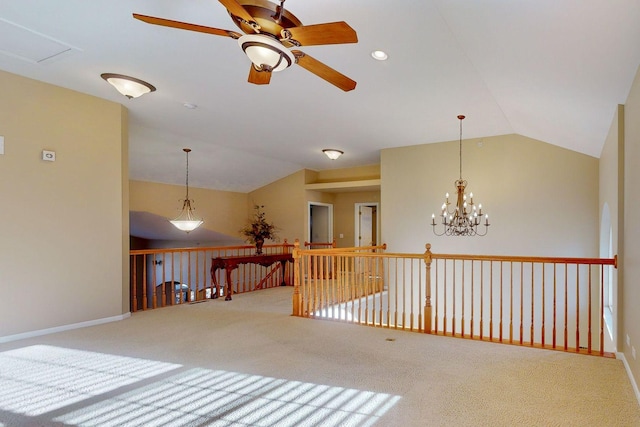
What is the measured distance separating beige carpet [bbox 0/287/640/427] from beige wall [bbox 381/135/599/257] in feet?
8.74

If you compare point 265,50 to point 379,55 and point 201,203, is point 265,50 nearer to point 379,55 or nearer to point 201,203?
point 379,55

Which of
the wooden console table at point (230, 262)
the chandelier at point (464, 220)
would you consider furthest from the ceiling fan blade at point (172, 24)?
the wooden console table at point (230, 262)

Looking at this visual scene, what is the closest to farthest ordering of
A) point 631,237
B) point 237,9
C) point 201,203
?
point 237,9, point 631,237, point 201,203

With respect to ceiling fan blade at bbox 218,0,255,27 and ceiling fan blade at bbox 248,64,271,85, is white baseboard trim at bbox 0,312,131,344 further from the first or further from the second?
ceiling fan blade at bbox 218,0,255,27

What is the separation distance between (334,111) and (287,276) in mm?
4502

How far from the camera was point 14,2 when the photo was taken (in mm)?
2812

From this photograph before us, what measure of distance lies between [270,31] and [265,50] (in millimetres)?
122

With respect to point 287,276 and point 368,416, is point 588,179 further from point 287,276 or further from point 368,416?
point 287,276

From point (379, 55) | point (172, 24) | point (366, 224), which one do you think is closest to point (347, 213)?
point (366, 224)

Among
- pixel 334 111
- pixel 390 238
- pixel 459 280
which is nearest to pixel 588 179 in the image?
pixel 459 280

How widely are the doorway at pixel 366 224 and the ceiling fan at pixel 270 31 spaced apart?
7.67 meters

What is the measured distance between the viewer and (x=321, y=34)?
225 centimetres

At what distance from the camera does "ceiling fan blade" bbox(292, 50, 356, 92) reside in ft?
8.42

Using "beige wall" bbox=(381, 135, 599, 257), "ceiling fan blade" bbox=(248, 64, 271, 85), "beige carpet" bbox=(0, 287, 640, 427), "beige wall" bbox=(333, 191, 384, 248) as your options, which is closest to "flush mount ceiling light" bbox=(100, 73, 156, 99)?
"ceiling fan blade" bbox=(248, 64, 271, 85)
